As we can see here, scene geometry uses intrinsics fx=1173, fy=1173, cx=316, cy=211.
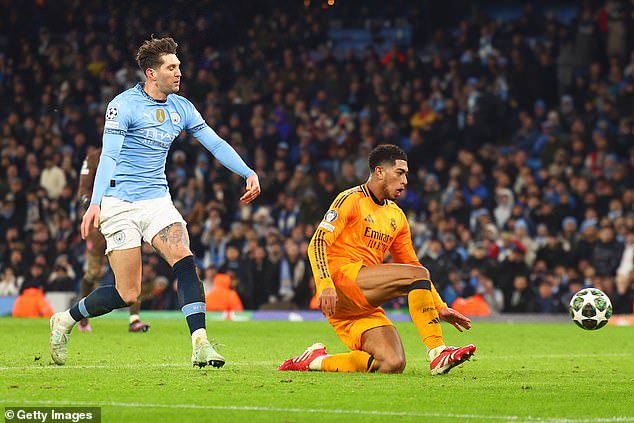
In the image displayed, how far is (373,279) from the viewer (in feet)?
28.4

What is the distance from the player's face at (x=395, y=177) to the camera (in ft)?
29.3

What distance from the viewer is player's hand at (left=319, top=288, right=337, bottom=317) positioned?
26.5ft

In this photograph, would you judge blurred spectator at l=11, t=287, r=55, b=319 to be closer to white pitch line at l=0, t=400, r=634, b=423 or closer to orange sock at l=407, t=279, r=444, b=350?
orange sock at l=407, t=279, r=444, b=350

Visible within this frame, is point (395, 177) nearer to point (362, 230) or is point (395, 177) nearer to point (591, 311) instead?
point (362, 230)

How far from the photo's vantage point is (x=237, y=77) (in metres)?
27.4

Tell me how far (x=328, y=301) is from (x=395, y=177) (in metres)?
1.32

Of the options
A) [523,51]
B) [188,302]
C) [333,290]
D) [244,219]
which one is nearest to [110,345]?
[188,302]

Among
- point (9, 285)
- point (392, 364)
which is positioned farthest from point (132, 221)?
point (9, 285)

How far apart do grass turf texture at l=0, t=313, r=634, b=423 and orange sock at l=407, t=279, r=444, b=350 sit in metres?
0.28

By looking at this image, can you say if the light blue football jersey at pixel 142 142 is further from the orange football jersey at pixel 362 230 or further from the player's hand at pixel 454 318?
the player's hand at pixel 454 318

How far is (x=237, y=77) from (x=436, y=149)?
18.9 ft

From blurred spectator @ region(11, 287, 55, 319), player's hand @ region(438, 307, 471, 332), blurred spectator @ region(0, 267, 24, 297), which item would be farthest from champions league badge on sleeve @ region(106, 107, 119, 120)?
blurred spectator @ region(0, 267, 24, 297)

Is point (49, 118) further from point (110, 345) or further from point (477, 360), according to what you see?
point (477, 360)

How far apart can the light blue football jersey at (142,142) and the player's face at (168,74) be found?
0.17 meters
